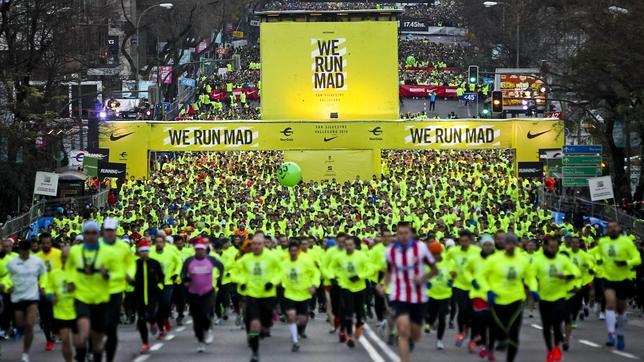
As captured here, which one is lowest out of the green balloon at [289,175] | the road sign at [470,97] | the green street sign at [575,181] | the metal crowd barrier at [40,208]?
the metal crowd barrier at [40,208]

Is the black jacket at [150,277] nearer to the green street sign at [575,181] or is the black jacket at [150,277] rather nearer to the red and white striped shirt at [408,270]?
the red and white striped shirt at [408,270]

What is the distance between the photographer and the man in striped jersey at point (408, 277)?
16.2 metres

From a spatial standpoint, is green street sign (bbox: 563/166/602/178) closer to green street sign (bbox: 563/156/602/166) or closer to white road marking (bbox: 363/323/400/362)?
green street sign (bbox: 563/156/602/166)

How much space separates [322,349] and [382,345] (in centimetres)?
92

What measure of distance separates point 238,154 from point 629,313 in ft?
101

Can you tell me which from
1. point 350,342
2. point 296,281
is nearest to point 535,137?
point 350,342

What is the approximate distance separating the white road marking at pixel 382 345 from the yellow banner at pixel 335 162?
93.2ft

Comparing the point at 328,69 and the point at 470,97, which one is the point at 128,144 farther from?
the point at 470,97

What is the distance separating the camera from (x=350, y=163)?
5359cm

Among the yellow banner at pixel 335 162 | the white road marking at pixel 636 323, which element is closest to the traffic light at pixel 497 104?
the yellow banner at pixel 335 162

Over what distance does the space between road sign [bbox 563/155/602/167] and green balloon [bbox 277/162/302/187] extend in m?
9.69

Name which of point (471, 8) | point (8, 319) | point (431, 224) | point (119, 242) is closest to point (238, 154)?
point (431, 224)

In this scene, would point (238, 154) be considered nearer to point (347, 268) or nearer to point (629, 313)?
point (629, 313)

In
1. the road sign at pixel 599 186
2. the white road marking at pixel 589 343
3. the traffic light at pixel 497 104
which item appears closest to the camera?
the white road marking at pixel 589 343
